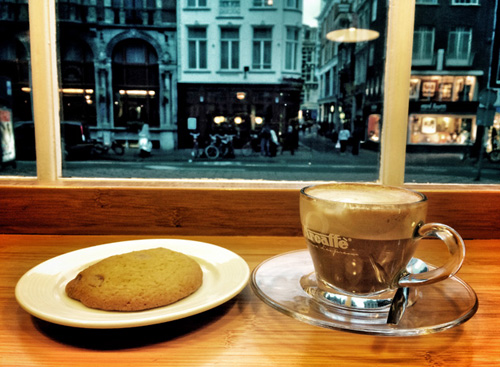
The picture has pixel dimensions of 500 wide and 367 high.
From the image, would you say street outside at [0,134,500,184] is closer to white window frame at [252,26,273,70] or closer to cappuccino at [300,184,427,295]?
white window frame at [252,26,273,70]

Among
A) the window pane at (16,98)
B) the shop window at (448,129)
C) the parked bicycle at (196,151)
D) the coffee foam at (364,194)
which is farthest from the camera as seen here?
the shop window at (448,129)

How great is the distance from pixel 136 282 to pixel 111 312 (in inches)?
1.5

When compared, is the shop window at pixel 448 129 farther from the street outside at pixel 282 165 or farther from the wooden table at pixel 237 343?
the wooden table at pixel 237 343

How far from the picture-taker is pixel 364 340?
36 cm

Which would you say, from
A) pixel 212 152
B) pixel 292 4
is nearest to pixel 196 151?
pixel 212 152

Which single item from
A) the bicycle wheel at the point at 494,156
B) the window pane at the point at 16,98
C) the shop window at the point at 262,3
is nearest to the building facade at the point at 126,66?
the window pane at the point at 16,98

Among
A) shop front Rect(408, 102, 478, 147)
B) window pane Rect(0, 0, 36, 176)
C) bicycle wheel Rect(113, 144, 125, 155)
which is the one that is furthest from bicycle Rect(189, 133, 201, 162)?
shop front Rect(408, 102, 478, 147)

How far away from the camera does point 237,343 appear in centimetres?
36

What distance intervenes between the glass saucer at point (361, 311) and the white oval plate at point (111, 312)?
0.04 meters

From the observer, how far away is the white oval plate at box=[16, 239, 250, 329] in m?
0.35

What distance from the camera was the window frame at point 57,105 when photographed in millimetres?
840

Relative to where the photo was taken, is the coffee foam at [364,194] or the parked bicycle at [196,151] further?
the parked bicycle at [196,151]

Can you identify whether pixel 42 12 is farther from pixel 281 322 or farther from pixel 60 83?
pixel 281 322

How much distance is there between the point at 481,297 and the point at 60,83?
916mm
